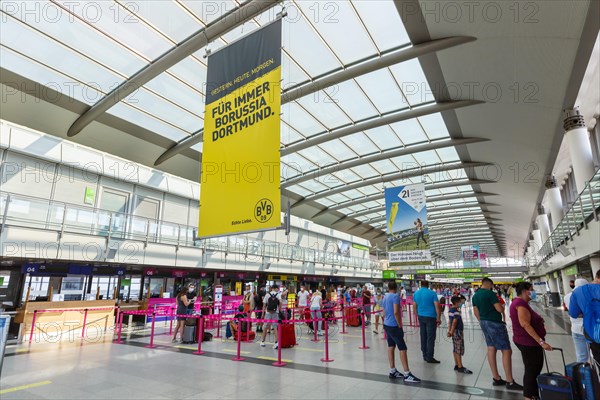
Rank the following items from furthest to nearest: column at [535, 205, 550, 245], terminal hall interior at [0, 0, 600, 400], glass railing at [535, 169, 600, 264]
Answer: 1. column at [535, 205, 550, 245]
2. glass railing at [535, 169, 600, 264]
3. terminal hall interior at [0, 0, 600, 400]

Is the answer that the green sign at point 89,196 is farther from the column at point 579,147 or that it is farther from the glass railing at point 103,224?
the column at point 579,147

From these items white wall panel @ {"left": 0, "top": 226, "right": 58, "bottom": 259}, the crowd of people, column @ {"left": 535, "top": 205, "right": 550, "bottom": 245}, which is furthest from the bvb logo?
column @ {"left": 535, "top": 205, "right": 550, "bottom": 245}

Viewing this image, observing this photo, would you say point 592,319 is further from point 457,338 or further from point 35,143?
point 35,143

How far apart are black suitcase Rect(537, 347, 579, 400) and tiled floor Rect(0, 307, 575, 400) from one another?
1.09m

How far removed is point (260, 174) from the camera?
535 cm

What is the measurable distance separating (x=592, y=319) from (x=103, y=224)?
1474 centimetres

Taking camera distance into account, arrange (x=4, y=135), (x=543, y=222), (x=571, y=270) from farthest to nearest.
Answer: (x=543, y=222) < (x=571, y=270) < (x=4, y=135)

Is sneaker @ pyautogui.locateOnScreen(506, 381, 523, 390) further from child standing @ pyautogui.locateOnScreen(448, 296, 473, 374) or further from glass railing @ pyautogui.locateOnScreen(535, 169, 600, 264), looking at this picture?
glass railing @ pyautogui.locateOnScreen(535, 169, 600, 264)

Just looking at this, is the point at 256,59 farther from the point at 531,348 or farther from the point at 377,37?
the point at 377,37

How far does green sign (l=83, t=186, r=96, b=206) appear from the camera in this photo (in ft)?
63.8

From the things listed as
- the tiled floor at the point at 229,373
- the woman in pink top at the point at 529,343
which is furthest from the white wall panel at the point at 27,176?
the woman in pink top at the point at 529,343

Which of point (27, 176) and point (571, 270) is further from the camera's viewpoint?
point (571, 270)

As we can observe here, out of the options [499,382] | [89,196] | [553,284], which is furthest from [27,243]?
[553,284]

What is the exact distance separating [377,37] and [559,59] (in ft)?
20.8
